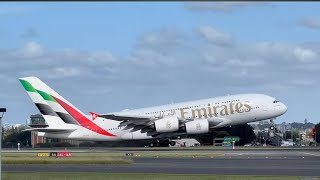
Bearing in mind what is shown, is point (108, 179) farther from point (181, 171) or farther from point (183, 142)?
point (183, 142)

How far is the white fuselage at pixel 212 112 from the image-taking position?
80.2 meters

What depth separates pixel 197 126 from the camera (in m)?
78.1

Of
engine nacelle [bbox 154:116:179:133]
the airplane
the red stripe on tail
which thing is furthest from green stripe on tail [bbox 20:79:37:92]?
engine nacelle [bbox 154:116:179:133]

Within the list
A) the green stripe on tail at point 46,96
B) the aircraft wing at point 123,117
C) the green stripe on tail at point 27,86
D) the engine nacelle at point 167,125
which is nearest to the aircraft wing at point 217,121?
the engine nacelle at point 167,125

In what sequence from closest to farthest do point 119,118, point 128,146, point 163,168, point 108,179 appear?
point 108,179
point 163,168
point 119,118
point 128,146

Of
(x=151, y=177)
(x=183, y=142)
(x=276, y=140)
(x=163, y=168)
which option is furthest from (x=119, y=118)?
(x=276, y=140)

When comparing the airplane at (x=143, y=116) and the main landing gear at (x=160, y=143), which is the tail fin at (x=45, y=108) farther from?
the main landing gear at (x=160, y=143)

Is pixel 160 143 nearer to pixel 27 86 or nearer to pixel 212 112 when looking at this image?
pixel 212 112

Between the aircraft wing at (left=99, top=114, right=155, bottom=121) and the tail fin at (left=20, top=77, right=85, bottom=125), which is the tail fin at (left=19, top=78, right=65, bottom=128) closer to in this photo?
the tail fin at (left=20, top=77, right=85, bottom=125)

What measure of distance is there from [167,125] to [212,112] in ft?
18.3

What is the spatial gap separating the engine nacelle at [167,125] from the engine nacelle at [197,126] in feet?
4.39

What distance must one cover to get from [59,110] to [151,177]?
4603 cm

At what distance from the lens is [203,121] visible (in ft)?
258

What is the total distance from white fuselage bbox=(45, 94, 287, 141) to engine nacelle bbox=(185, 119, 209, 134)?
1728mm
